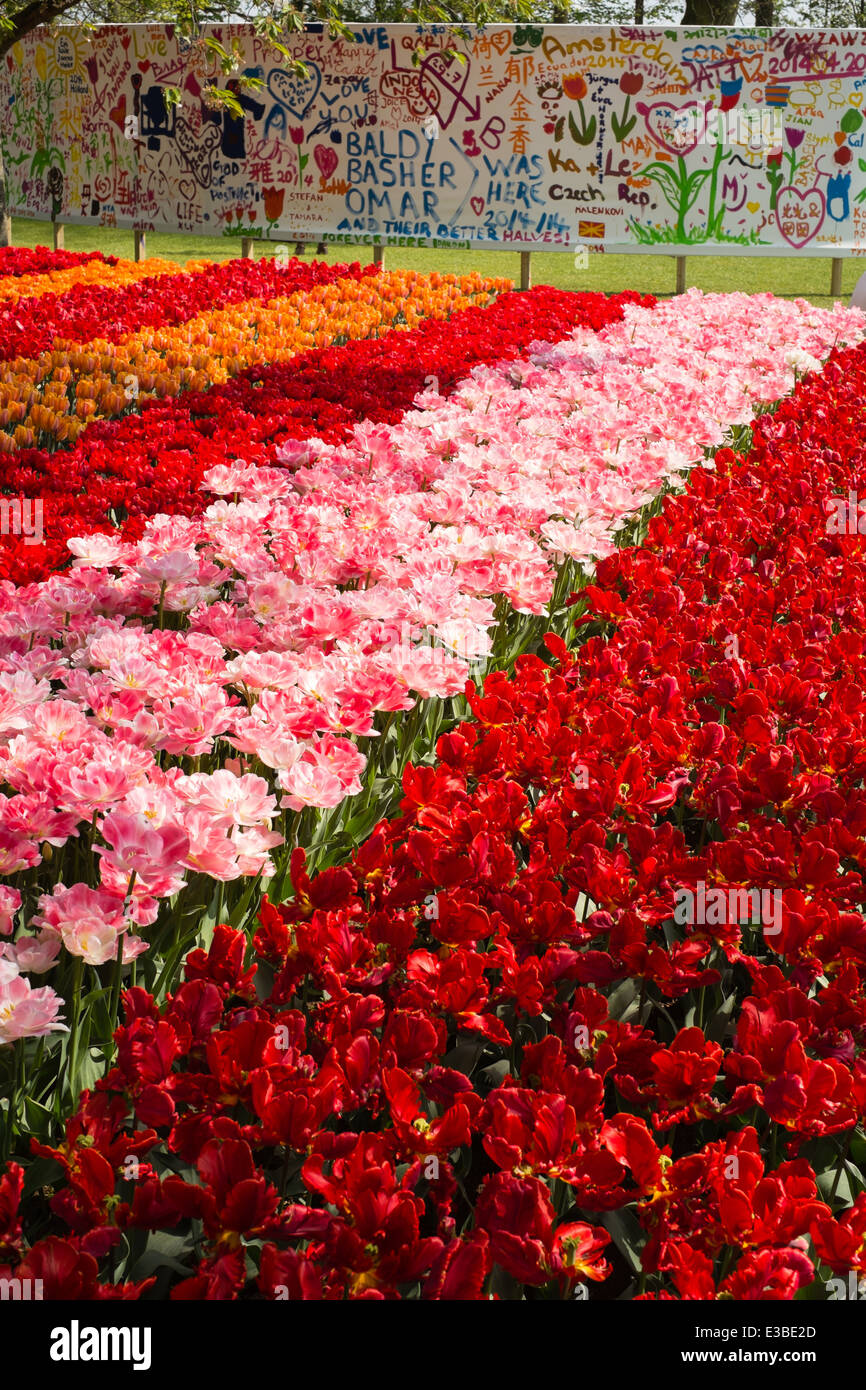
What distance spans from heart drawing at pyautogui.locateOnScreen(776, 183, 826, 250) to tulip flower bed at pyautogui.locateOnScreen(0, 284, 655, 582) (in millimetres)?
8860

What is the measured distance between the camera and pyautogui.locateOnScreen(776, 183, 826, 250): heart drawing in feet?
53.1

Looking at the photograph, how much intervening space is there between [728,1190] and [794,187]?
17298 mm

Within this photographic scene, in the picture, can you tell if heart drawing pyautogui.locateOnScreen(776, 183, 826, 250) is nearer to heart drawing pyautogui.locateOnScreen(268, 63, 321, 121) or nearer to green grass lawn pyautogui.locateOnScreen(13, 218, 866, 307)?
green grass lawn pyautogui.locateOnScreen(13, 218, 866, 307)

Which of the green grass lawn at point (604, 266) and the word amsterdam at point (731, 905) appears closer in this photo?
the word amsterdam at point (731, 905)

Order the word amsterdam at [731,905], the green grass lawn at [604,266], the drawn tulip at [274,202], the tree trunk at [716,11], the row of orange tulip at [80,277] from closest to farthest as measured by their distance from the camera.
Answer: the word amsterdam at [731,905] < the row of orange tulip at [80,277] < the drawn tulip at [274,202] < the green grass lawn at [604,266] < the tree trunk at [716,11]

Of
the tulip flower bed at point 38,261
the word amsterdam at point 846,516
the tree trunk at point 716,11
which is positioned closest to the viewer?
the word amsterdam at point 846,516

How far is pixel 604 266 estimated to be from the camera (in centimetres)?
2128

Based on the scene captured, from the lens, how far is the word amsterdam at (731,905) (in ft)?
5.77

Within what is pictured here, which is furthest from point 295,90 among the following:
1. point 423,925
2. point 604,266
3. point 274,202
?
A: point 423,925

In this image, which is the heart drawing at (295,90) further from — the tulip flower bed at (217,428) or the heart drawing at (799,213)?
the tulip flower bed at (217,428)
